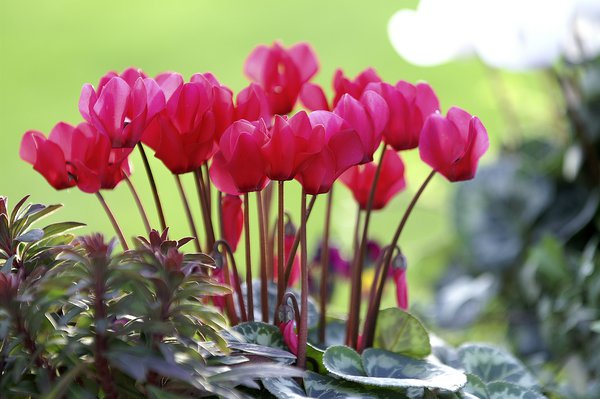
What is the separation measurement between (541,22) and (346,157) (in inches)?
46.7

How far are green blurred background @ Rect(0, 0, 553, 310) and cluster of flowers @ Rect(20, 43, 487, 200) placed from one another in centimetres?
232

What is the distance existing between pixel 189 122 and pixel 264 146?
0.11m

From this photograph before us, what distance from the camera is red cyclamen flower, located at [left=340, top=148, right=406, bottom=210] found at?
1.27m

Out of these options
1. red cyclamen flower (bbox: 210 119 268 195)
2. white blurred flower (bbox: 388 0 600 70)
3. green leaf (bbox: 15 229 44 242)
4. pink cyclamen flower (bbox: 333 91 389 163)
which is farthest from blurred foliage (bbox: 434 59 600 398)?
green leaf (bbox: 15 229 44 242)

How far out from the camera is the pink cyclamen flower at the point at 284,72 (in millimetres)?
1299

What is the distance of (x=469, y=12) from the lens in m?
2.13

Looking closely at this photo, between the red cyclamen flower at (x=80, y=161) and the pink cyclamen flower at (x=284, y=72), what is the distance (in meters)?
0.26

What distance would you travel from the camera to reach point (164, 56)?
19.0ft

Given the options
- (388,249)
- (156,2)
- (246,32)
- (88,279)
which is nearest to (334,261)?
(388,249)

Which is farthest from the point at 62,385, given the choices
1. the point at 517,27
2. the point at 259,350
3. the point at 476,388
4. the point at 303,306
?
the point at 517,27

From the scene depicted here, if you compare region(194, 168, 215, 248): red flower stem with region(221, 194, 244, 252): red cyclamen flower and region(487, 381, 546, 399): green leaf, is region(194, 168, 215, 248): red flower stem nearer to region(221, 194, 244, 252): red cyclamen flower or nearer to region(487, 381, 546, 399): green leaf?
region(221, 194, 244, 252): red cyclamen flower

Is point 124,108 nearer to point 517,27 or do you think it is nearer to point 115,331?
point 115,331

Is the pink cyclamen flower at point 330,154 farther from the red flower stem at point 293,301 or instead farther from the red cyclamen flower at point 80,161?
the red cyclamen flower at point 80,161

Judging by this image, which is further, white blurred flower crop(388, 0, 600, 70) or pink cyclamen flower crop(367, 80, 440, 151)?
white blurred flower crop(388, 0, 600, 70)
